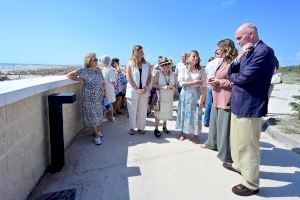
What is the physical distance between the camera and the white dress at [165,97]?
23.0ft

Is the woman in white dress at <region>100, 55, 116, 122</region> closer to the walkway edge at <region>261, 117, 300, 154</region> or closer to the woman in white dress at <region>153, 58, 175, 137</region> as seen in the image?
the woman in white dress at <region>153, 58, 175, 137</region>

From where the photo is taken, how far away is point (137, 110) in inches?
286

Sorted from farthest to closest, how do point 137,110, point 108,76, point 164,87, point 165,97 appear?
1. point 108,76
2. point 137,110
3. point 165,97
4. point 164,87

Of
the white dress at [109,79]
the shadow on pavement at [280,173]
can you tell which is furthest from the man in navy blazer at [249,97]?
the white dress at [109,79]

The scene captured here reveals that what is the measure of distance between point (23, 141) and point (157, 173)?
197cm

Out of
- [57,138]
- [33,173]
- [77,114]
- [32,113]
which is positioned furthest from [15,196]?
[77,114]

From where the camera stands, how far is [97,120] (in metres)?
6.49

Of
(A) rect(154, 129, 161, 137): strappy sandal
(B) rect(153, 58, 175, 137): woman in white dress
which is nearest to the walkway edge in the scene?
(B) rect(153, 58, 175, 137): woman in white dress

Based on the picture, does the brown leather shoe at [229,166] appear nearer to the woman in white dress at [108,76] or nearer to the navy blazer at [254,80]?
the navy blazer at [254,80]

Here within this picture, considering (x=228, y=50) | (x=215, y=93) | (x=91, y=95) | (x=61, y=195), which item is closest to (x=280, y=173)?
(x=215, y=93)

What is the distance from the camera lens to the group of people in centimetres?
398

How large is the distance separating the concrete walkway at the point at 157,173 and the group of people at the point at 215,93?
28cm

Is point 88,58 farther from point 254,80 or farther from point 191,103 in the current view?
point 254,80

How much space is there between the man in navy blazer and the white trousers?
3197 millimetres
